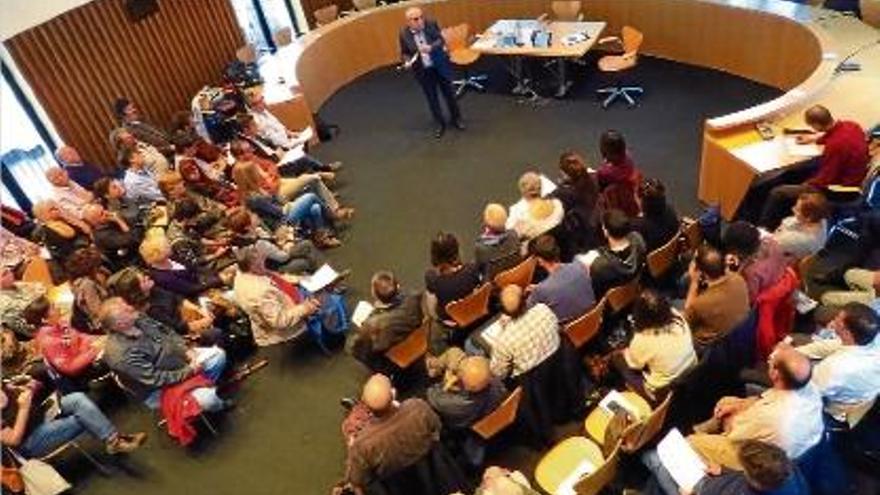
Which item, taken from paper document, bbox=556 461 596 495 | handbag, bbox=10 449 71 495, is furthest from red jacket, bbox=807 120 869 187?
handbag, bbox=10 449 71 495

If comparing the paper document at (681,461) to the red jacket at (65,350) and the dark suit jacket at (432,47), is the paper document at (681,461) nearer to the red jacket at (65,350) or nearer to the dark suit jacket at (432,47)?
the red jacket at (65,350)

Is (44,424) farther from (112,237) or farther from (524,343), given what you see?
(524,343)

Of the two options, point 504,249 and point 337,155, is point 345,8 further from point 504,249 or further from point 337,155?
point 504,249

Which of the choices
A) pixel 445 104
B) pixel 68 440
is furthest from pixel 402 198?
pixel 68 440

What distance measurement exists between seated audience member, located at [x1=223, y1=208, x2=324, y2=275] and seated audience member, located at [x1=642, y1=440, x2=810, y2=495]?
3.46 m

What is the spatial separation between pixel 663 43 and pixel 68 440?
25.4 ft

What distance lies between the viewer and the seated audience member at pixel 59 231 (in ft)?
20.7

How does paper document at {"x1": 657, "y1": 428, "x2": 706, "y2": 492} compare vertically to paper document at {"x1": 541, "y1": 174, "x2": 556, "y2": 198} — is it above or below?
below

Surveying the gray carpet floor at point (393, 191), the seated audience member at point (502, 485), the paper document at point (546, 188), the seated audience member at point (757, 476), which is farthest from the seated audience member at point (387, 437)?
the paper document at point (546, 188)

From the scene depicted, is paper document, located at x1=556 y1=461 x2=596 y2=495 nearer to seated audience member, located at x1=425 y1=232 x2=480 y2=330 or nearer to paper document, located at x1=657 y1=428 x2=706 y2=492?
paper document, located at x1=657 y1=428 x2=706 y2=492

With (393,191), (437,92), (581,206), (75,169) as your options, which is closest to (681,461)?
(581,206)

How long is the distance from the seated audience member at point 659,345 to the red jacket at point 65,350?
3660 mm

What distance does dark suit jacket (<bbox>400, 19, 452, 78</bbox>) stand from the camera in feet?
26.0

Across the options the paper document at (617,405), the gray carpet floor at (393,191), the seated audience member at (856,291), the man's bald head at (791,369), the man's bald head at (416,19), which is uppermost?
the man's bald head at (416,19)
